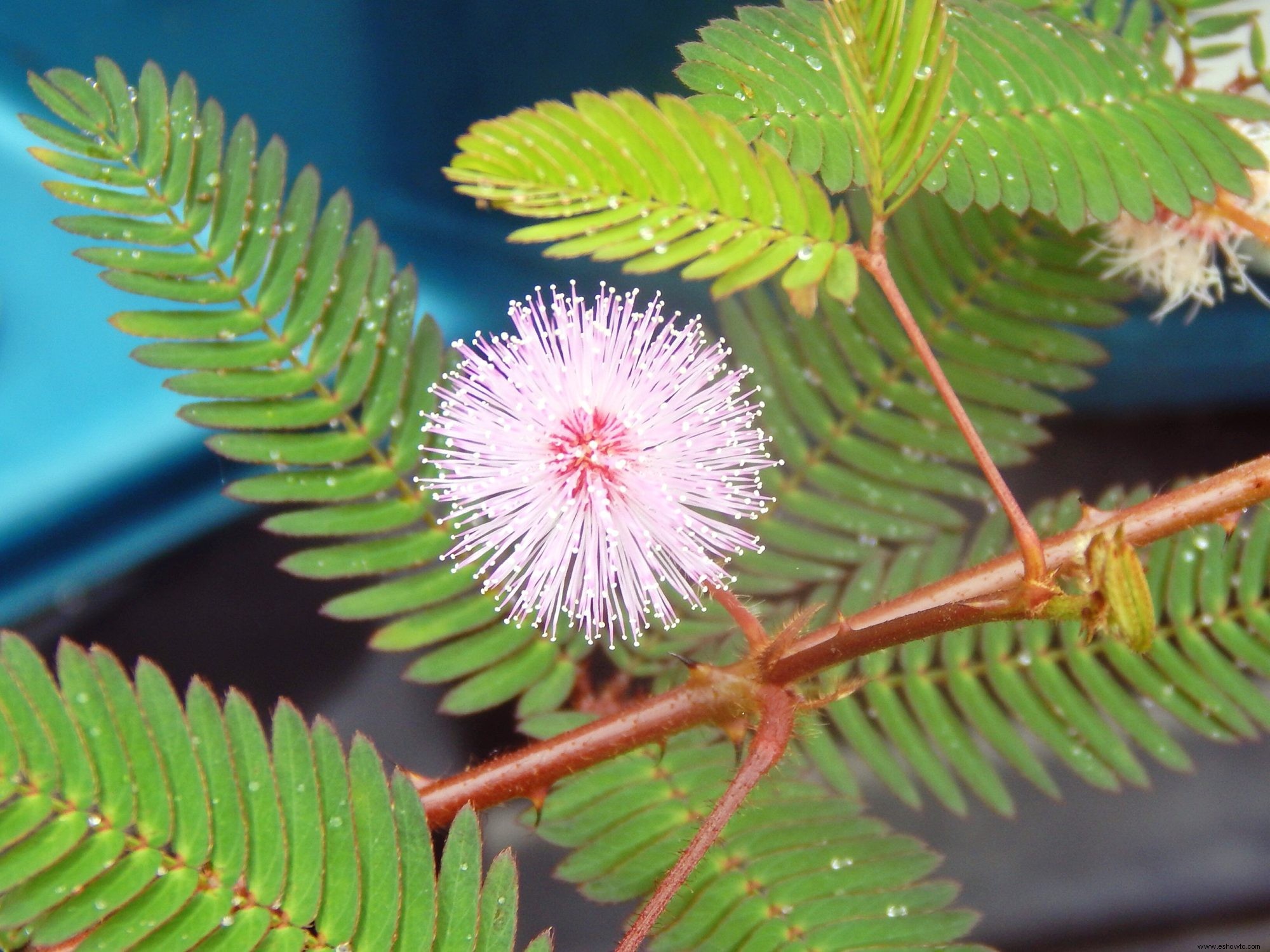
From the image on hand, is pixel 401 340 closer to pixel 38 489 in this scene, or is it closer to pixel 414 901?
pixel 414 901

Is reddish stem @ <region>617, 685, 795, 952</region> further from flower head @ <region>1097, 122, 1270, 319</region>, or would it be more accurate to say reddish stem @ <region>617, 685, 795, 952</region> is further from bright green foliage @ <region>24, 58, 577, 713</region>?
flower head @ <region>1097, 122, 1270, 319</region>

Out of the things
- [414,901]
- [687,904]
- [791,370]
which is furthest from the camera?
[791,370]

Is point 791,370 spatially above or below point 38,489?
below

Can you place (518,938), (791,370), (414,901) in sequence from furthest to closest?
1. (518,938)
2. (791,370)
3. (414,901)

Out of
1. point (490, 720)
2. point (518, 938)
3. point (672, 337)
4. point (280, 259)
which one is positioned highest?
point (280, 259)

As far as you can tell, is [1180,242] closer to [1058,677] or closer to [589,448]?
[1058,677]

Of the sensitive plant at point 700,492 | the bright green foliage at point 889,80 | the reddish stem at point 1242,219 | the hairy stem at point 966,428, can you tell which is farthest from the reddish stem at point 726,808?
the reddish stem at point 1242,219

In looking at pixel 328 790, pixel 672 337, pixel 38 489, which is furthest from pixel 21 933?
pixel 38 489
